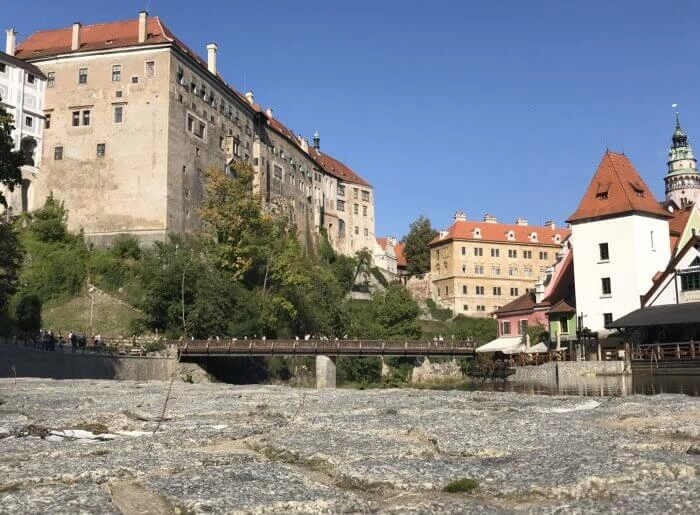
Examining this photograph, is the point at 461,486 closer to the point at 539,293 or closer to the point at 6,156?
the point at 6,156

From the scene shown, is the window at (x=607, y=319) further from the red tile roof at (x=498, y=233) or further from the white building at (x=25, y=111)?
the red tile roof at (x=498, y=233)

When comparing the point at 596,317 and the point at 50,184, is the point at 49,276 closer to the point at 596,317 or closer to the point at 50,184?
the point at 50,184

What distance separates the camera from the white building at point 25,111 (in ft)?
214

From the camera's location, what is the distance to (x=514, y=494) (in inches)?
376

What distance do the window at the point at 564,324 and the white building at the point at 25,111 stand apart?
4836 centimetres

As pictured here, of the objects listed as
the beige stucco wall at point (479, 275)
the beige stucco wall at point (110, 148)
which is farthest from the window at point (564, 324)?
the beige stucco wall at point (479, 275)

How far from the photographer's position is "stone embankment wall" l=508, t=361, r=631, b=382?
47.2 metres

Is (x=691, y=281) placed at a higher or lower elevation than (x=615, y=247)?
lower

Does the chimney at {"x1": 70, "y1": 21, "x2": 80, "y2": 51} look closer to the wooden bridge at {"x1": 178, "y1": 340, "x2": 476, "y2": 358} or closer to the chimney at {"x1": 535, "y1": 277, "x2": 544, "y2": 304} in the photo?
the wooden bridge at {"x1": 178, "y1": 340, "x2": 476, "y2": 358}

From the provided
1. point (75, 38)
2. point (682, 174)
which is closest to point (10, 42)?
point (75, 38)

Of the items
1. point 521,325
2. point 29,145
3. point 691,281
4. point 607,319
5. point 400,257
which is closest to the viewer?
point 691,281

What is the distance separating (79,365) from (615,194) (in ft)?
132

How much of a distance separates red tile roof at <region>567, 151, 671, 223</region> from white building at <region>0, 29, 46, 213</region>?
158 ft

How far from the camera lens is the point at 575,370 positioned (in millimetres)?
48250
